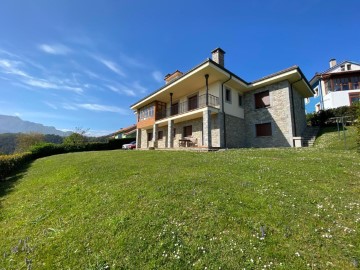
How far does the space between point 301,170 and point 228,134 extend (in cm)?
983

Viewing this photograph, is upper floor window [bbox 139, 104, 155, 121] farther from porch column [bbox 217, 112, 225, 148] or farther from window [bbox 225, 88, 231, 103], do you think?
porch column [bbox 217, 112, 225, 148]

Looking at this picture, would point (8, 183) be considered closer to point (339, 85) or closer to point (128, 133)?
point (128, 133)

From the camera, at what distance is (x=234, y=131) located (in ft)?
55.1

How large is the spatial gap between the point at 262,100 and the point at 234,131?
3925 millimetres

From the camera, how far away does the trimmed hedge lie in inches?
485

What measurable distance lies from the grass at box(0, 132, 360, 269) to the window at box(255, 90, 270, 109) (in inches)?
451

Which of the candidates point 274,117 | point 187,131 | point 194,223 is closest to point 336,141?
point 274,117

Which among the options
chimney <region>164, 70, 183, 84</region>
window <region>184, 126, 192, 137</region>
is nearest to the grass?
window <region>184, 126, 192, 137</region>

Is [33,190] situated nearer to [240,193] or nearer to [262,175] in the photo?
[240,193]

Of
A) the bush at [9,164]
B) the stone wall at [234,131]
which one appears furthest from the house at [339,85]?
the bush at [9,164]

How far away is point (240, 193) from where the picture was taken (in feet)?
15.4

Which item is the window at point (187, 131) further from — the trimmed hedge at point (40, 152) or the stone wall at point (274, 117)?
the trimmed hedge at point (40, 152)

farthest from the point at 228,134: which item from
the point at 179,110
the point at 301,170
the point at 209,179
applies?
the point at 209,179

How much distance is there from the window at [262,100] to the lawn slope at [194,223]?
37.9ft
